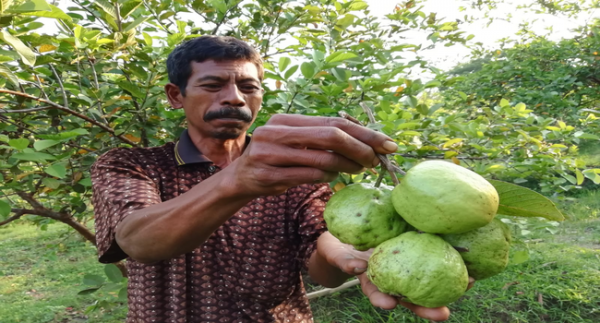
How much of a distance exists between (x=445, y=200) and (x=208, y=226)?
0.62 m

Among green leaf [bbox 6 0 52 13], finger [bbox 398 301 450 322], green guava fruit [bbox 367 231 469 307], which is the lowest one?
finger [bbox 398 301 450 322]

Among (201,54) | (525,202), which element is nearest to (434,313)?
(525,202)

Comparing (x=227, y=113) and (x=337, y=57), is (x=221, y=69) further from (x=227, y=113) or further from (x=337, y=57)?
(x=337, y=57)

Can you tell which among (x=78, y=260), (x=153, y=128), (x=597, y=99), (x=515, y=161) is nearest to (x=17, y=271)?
(x=78, y=260)

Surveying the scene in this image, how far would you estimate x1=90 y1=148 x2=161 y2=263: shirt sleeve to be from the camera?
130cm

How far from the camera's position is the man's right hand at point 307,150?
930 mm

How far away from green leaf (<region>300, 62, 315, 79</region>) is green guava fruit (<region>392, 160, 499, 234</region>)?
0.85 meters

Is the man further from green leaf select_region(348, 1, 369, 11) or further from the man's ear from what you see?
green leaf select_region(348, 1, 369, 11)

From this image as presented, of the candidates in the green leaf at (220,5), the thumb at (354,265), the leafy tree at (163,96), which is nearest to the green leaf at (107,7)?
the leafy tree at (163,96)

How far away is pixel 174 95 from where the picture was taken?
183cm

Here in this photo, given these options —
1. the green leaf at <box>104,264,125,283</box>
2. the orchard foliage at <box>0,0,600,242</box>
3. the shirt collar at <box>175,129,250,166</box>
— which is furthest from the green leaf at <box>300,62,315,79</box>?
the green leaf at <box>104,264,125,283</box>

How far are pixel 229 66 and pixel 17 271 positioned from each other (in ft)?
16.1

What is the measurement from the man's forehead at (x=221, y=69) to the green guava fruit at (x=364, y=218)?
0.84 m

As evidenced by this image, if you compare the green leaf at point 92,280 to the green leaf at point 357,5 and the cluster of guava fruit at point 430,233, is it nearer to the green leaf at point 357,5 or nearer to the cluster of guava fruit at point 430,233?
the cluster of guava fruit at point 430,233
